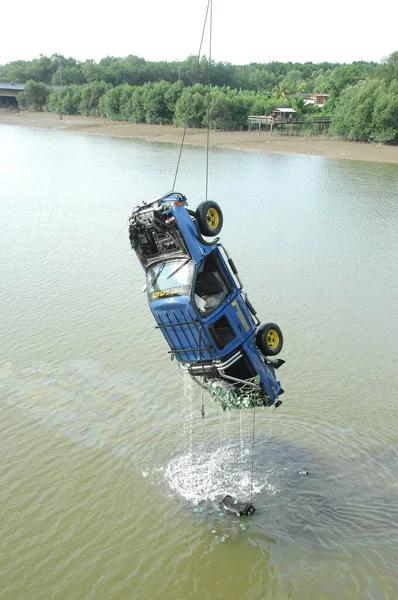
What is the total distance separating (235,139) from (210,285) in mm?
55520

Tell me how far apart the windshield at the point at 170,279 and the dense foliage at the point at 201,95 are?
8738mm

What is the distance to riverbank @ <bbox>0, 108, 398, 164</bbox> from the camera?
51.2 meters

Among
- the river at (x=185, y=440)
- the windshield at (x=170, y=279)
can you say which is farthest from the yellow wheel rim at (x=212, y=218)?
the river at (x=185, y=440)

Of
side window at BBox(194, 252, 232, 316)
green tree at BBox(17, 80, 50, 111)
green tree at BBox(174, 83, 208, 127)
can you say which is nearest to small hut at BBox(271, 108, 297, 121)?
green tree at BBox(174, 83, 208, 127)

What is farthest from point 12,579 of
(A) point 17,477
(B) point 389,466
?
(B) point 389,466

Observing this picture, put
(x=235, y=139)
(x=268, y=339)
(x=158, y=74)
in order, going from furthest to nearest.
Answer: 1. (x=158, y=74)
2. (x=235, y=139)
3. (x=268, y=339)

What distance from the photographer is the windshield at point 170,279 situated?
8.29 metres

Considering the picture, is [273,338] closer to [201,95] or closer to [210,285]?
[210,285]

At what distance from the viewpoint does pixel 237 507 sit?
9367 mm

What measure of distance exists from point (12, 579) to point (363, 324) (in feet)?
37.3

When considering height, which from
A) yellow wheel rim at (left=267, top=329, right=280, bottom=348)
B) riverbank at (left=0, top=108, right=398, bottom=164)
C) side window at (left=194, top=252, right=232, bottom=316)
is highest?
side window at (left=194, top=252, right=232, bottom=316)

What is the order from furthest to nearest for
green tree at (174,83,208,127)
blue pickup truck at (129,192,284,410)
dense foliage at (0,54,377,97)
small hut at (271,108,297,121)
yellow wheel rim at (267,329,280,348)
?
dense foliage at (0,54,377,97), green tree at (174,83,208,127), small hut at (271,108,297,121), yellow wheel rim at (267,329,280,348), blue pickup truck at (129,192,284,410)

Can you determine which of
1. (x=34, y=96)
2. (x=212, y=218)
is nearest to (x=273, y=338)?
(x=212, y=218)

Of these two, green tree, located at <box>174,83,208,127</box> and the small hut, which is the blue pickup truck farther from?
green tree, located at <box>174,83,208,127</box>
